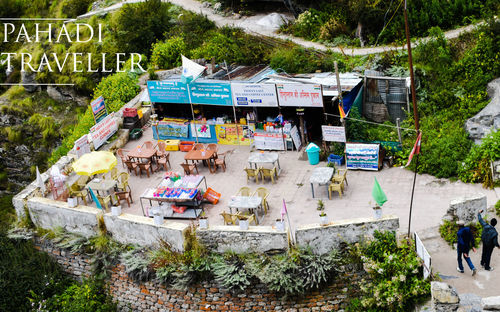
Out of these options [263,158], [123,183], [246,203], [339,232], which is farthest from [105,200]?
[339,232]

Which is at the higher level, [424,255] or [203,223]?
[203,223]

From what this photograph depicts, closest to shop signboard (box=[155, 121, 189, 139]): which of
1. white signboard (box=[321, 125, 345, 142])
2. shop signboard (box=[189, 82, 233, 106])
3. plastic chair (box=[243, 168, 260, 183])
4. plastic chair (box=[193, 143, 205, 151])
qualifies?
plastic chair (box=[193, 143, 205, 151])

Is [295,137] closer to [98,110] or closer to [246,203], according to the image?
[246,203]

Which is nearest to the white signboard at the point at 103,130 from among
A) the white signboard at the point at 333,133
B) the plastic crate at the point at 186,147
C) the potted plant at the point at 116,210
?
the plastic crate at the point at 186,147

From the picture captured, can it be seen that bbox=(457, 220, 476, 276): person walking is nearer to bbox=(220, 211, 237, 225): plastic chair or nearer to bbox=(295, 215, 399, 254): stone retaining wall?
bbox=(295, 215, 399, 254): stone retaining wall

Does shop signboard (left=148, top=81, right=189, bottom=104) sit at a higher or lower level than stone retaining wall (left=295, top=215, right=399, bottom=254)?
higher

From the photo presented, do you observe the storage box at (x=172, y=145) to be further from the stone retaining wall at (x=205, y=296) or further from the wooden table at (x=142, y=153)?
the stone retaining wall at (x=205, y=296)
